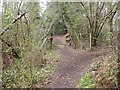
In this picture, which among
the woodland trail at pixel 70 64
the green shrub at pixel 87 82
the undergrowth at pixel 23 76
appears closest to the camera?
the green shrub at pixel 87 82

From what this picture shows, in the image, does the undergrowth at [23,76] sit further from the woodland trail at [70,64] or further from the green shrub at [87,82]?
the green shrub at [87,82]

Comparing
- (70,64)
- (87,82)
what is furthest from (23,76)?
(70,64)

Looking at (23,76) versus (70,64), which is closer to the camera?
(23,76)

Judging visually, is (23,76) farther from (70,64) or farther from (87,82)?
(70,64)

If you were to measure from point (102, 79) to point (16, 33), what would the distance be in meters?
1.39

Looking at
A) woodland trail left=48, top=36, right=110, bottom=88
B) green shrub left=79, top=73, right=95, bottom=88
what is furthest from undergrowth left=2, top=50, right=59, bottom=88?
green shrub left=79, top=73, right=95, bottom=88

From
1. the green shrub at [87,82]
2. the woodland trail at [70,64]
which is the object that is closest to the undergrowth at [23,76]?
the woodland trail at [70,64]

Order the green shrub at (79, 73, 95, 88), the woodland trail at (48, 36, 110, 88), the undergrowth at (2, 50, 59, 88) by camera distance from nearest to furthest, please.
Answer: the green shrub at (79, 73, 95, 88), the undergrowth at (2, 50, 59, 88), the woodland trail at (48, 36, 110, 88)

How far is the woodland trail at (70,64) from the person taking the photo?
3.43 m

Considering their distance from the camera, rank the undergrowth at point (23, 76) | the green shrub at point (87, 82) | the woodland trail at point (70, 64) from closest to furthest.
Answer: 1. the green shrub at point (87, 82)
2. the undergrowth at point (23, 76)
3. the woodland trail at point (70, 64)

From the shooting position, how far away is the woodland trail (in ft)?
11.3

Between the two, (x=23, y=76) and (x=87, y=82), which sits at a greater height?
(x=23, y=76)

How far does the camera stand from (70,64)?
3.97 m

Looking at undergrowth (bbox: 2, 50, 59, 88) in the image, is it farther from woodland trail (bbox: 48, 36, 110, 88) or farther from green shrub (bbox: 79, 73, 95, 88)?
green shrub (bbox: 79, 73, 95, 88)
